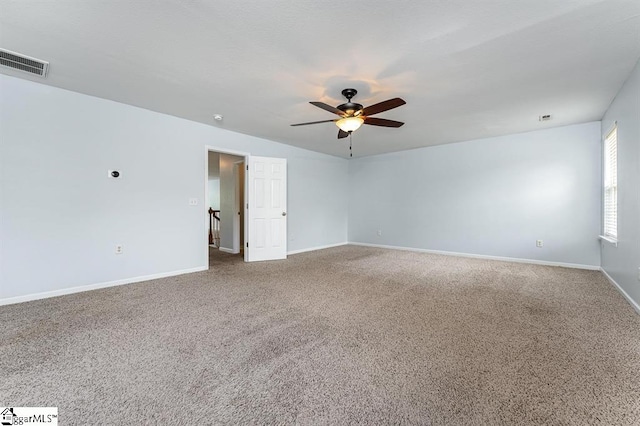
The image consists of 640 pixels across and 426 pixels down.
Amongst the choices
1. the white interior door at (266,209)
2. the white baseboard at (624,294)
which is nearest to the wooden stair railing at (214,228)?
the white interior door at (266,209)

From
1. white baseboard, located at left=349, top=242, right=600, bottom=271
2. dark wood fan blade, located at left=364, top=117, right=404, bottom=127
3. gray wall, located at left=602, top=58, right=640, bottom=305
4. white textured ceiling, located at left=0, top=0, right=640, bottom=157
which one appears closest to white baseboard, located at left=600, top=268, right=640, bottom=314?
gray wall, located at left=602, top=58, right=640, bottom=305

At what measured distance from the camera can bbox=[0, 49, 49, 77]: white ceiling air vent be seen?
2552 millimetres

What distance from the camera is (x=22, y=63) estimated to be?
2.69 m

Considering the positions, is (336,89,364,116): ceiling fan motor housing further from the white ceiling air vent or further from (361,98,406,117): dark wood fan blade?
the white ceiling air vent

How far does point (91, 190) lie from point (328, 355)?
12.0ft

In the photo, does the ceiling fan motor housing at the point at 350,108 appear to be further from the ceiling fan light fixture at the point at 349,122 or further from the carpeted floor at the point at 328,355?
the carpeted floor at the point at 328,355

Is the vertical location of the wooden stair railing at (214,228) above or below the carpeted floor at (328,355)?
above

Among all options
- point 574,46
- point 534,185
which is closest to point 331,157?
point 534,185

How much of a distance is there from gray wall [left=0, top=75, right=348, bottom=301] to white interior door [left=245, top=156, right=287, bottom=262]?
858 mm

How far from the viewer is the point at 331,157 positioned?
23.8 ft

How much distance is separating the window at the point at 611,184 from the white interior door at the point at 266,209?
520 cm

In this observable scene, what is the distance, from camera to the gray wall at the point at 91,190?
119 inches

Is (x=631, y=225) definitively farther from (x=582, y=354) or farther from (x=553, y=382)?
(x=553, y=382)

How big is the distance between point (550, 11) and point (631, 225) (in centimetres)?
255
